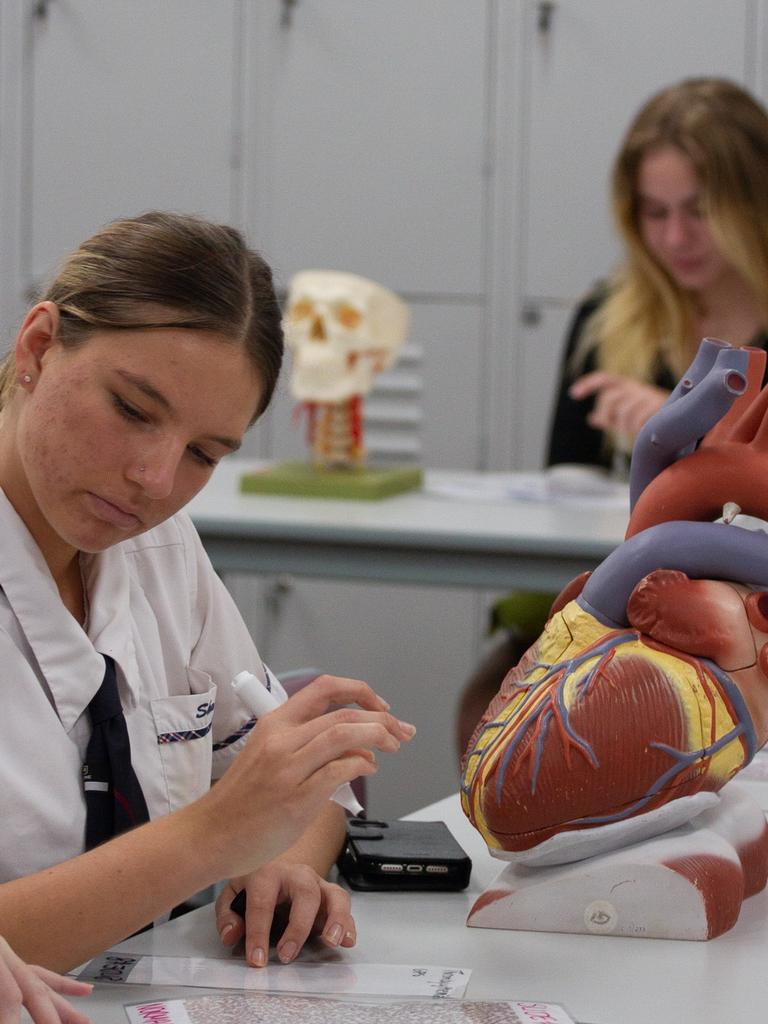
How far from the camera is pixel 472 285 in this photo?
378cm

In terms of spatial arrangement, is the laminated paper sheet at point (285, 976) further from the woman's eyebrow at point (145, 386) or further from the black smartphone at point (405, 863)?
the woman's eyebrow at point (145, 386)

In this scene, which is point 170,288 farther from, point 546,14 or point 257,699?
point 546,14

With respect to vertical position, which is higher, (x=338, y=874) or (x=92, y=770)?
(x=92, y=770)

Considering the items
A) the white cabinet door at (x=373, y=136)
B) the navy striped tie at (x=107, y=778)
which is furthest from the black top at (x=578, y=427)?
the navy striped tie at (x=107, y=778)

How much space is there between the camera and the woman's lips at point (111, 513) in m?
1.07

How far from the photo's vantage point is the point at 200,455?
1.09m

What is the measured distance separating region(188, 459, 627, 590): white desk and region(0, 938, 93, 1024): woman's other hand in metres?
1.48

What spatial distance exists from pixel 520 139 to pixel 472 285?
0.38m

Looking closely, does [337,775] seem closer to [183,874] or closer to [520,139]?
[183,874]

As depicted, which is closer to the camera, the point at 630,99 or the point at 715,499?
the point at 715,499

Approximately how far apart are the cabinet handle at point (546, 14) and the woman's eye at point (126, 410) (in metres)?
2.87

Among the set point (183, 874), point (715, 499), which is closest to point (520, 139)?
point (715, 499)

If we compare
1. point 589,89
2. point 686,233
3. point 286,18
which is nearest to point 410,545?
point 686,233

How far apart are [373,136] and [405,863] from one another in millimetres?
2901
